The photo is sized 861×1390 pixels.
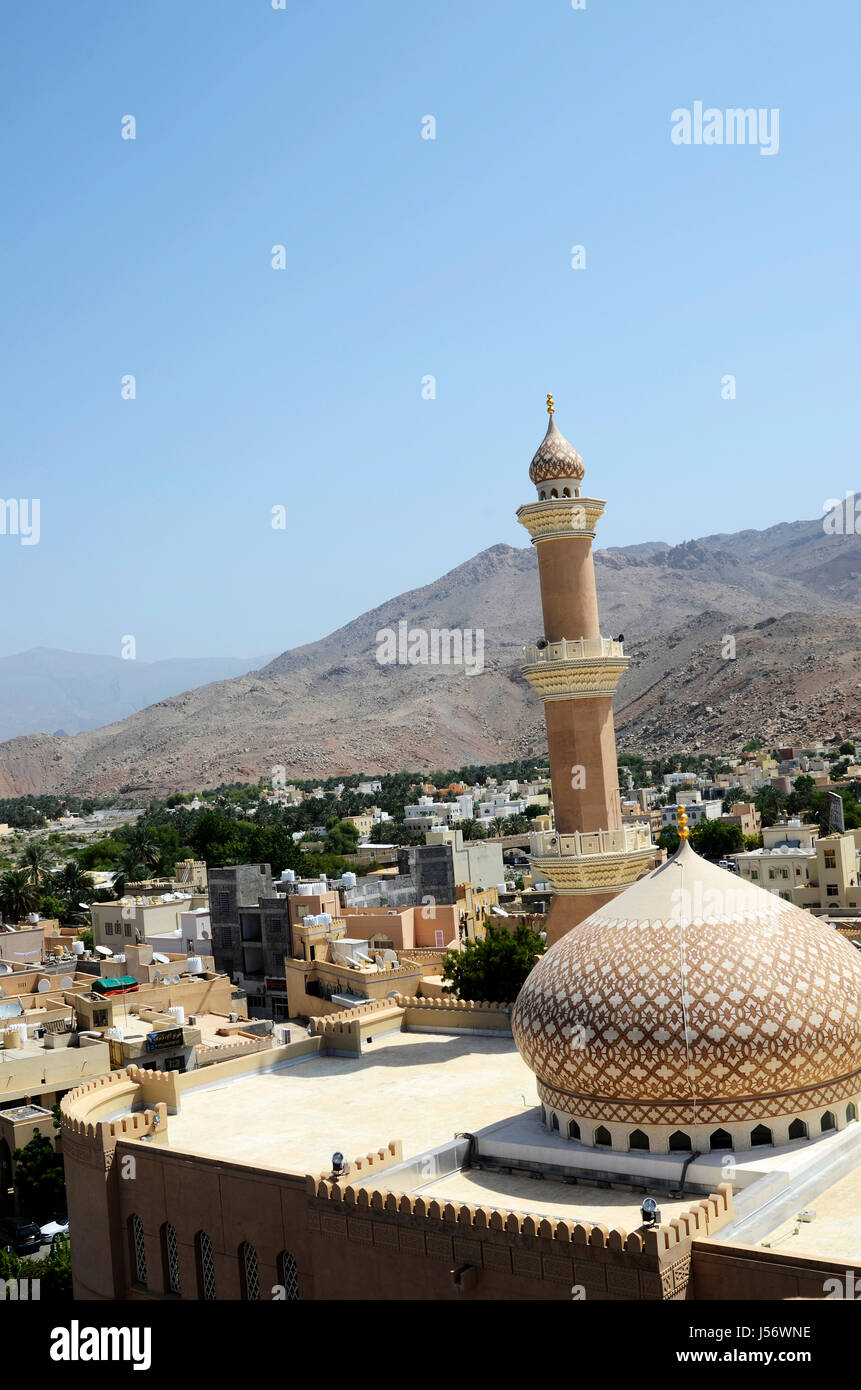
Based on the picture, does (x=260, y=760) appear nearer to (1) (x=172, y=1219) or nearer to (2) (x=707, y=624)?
(2) (x=707, y=624)

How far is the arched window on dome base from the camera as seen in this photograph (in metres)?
12.9

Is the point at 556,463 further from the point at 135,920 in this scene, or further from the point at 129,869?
the point at 129,869

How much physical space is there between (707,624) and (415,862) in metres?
156

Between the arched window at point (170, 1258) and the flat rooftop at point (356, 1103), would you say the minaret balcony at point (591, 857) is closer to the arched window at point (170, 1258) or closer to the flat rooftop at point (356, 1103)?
the flat rooftop at point (356, 1103)

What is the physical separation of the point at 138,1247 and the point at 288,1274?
8.84 feet

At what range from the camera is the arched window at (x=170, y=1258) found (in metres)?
15.4

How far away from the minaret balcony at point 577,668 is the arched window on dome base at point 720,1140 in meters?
7.96

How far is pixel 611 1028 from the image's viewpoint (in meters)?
13.1

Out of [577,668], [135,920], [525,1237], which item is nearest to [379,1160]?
[525,1237]

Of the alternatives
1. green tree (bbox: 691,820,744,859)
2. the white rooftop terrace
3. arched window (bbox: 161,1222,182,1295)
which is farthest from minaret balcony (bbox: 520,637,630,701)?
green tree (bbox: 691,820,744,859)

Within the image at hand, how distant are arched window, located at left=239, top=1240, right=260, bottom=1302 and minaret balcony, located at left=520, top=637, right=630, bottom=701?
28.3 feet

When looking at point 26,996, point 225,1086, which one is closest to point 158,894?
point 26,996

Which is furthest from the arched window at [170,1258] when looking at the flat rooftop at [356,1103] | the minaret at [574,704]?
the minaret at [574,704]

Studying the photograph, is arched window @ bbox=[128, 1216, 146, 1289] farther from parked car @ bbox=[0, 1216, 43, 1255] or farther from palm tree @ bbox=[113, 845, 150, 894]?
palm tree @ bbox=[113, 845, 150, 894]
